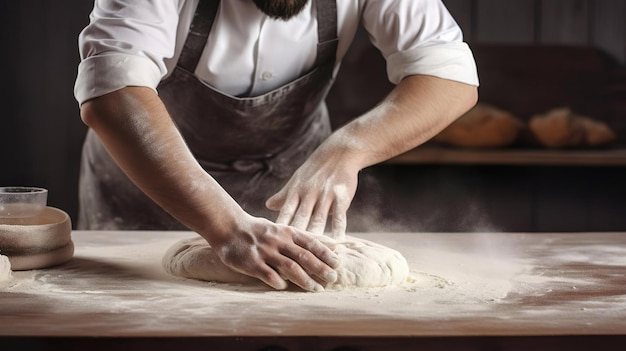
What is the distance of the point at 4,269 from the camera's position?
1522mm

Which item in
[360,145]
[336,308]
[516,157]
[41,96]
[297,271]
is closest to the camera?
[336,308]

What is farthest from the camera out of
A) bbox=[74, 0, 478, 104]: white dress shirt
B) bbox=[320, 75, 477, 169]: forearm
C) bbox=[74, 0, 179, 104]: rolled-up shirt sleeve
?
bbox=[320, 75, 477, 169]: forearm

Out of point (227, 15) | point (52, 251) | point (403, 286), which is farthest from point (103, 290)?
point (227, 15)

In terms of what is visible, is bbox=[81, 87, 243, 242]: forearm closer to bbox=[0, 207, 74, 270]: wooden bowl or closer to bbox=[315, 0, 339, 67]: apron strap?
bbox=[0, 207, 74, 270]: wooden bowl

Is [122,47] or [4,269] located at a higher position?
[122,47]

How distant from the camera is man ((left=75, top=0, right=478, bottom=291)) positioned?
1.54 meters

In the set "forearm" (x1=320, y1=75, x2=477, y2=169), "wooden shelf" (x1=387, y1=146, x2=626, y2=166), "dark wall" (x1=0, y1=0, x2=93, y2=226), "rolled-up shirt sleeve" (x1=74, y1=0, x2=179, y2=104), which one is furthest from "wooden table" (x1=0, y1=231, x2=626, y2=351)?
"dark wall" (x1=0, y1=0, x2=93, y2=226)

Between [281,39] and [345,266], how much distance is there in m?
0.80

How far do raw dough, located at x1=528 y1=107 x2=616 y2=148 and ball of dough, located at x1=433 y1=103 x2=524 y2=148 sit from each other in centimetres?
10

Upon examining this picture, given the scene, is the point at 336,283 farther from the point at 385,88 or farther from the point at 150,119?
the point at 385,88

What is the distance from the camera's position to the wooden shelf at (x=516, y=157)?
2982 mm

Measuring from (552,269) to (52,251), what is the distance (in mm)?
1024

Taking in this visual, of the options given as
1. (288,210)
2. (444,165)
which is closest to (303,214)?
(288,210)

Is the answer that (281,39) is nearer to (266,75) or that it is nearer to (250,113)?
(266,75)
